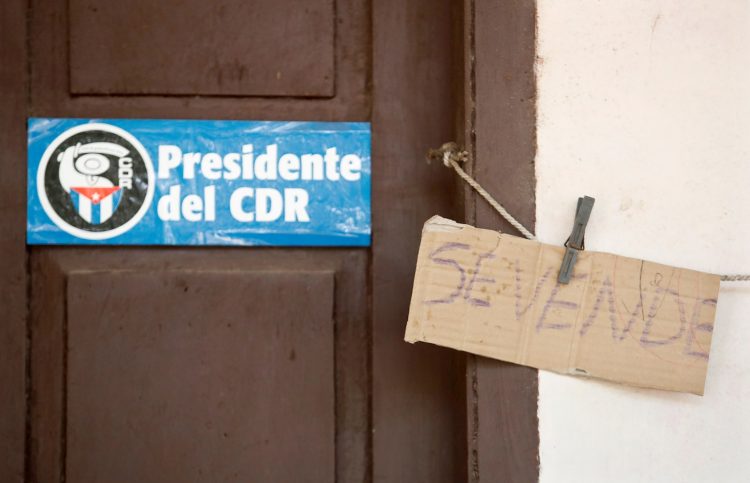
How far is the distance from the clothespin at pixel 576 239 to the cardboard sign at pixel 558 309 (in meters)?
0.01

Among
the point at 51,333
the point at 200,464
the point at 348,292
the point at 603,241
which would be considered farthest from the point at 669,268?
the point at 51,333

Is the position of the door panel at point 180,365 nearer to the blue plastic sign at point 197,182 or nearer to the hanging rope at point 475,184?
the blue plastic sign at point 197,182

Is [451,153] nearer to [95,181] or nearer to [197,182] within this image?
[197,182]

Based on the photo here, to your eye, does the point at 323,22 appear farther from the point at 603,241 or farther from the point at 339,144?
the point at 603,241

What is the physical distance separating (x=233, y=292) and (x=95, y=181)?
0.27 meters

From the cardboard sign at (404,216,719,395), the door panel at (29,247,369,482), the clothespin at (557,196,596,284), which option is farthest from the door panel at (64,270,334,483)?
the clothespin at (557,196,596,284)

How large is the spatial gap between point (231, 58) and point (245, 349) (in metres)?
0.46

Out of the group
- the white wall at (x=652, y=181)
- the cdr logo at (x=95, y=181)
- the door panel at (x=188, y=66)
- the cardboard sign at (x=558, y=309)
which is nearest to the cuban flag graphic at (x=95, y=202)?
the cdr logo at (x=95, y=181)

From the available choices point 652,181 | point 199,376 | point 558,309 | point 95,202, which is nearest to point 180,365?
point 199,376

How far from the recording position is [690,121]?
0.93 meters

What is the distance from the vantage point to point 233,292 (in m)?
1.01

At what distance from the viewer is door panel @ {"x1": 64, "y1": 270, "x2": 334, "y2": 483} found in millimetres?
1002

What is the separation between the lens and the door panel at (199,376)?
1002 mm

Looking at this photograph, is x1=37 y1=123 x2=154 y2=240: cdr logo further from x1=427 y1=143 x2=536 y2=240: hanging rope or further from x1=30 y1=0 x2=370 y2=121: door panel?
x1=427 y1=143 x2=536 y2=240: hanging rope
